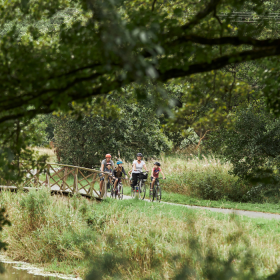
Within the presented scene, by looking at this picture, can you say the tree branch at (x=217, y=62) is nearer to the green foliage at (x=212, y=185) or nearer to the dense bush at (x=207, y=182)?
the green foliage at (x=212, y=185)

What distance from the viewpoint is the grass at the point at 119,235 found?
309 inches

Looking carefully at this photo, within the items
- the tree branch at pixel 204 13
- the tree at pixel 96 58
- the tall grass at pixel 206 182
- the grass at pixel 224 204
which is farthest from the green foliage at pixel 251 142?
the tree at pixel 96 58

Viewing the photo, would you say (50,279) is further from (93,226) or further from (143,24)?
(143,24)

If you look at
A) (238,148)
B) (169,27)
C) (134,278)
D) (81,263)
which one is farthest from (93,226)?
(169,27)

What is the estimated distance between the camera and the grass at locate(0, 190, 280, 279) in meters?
7.84

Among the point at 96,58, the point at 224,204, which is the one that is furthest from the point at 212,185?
the point at 96,58

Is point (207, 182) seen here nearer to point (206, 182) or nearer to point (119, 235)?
point (206, 182)

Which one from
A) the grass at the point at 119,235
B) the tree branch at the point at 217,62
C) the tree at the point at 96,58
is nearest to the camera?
the tree at the point at 96,58

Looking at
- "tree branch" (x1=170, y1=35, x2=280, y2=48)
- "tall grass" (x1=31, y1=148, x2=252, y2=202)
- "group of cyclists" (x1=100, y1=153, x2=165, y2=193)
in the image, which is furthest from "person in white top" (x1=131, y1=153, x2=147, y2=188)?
"tree branch" (x1=170, y1=35, x2=280, y2=48)

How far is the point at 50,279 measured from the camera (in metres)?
10.2

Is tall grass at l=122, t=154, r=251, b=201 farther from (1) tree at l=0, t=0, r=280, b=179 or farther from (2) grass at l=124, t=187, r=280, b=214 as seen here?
(1) tree at l=0, t=0, r=280, b=179

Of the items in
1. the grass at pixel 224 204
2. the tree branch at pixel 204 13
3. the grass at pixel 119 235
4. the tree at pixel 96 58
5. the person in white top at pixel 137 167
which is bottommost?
the grass at pixel 119 235

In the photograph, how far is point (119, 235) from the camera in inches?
388

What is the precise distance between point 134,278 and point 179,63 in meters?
6.26
